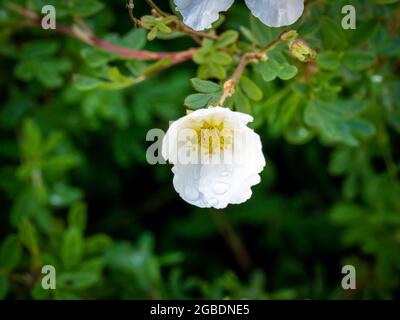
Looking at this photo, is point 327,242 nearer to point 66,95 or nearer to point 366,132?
point 366,132

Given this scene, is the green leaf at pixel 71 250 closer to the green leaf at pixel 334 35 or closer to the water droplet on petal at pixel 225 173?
the water droplet on petal at pixel 225 173

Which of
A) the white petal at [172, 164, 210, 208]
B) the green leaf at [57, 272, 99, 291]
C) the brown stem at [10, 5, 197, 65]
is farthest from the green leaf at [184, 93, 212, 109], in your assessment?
the green leaf at [57, 272, 99, 291]

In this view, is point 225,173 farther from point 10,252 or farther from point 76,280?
point 10,252

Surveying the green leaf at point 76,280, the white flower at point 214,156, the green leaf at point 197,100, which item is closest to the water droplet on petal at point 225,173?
the white flower at point 214,156

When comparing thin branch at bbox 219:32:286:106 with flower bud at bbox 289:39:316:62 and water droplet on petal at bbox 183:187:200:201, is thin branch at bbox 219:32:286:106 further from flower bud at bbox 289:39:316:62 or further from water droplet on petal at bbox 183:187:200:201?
water droplet on petal at bbox 183:187:200:201
